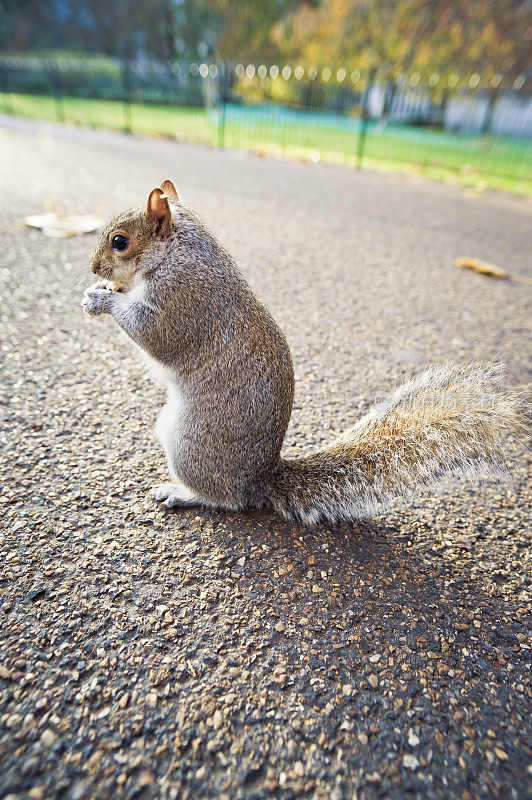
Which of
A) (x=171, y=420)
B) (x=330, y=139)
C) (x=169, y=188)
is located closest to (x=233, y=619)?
(x=171, y=420)

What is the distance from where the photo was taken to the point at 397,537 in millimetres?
1446

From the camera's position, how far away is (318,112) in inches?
463

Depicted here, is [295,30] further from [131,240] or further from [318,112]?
[131,240]

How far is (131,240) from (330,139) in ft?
34.6

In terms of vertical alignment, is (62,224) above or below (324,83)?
below

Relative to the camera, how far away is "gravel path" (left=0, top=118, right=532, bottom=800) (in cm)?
89

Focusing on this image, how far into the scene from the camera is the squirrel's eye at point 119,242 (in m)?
1.50

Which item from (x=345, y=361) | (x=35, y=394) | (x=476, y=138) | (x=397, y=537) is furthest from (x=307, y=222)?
(x=476, y=138)

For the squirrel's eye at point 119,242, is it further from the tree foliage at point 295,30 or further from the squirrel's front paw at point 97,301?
the tree foliage at point 295,30

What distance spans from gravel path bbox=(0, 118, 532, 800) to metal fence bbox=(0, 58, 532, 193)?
6.97 meters

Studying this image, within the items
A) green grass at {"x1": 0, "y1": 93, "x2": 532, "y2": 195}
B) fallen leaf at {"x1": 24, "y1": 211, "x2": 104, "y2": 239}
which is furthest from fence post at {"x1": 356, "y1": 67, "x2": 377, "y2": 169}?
fallen leaf at {"x1": 24, "y1": 211, "x2": 104, "y2": 239}

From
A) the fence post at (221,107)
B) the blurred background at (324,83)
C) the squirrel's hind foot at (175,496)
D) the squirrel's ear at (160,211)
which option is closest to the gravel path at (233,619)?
the squirrel's hind foot at (175,496)

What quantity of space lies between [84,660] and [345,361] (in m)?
1.70

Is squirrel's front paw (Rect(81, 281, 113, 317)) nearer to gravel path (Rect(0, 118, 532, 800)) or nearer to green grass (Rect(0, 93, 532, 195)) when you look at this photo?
gravel path (Rect(0, 118, 532, 800))
